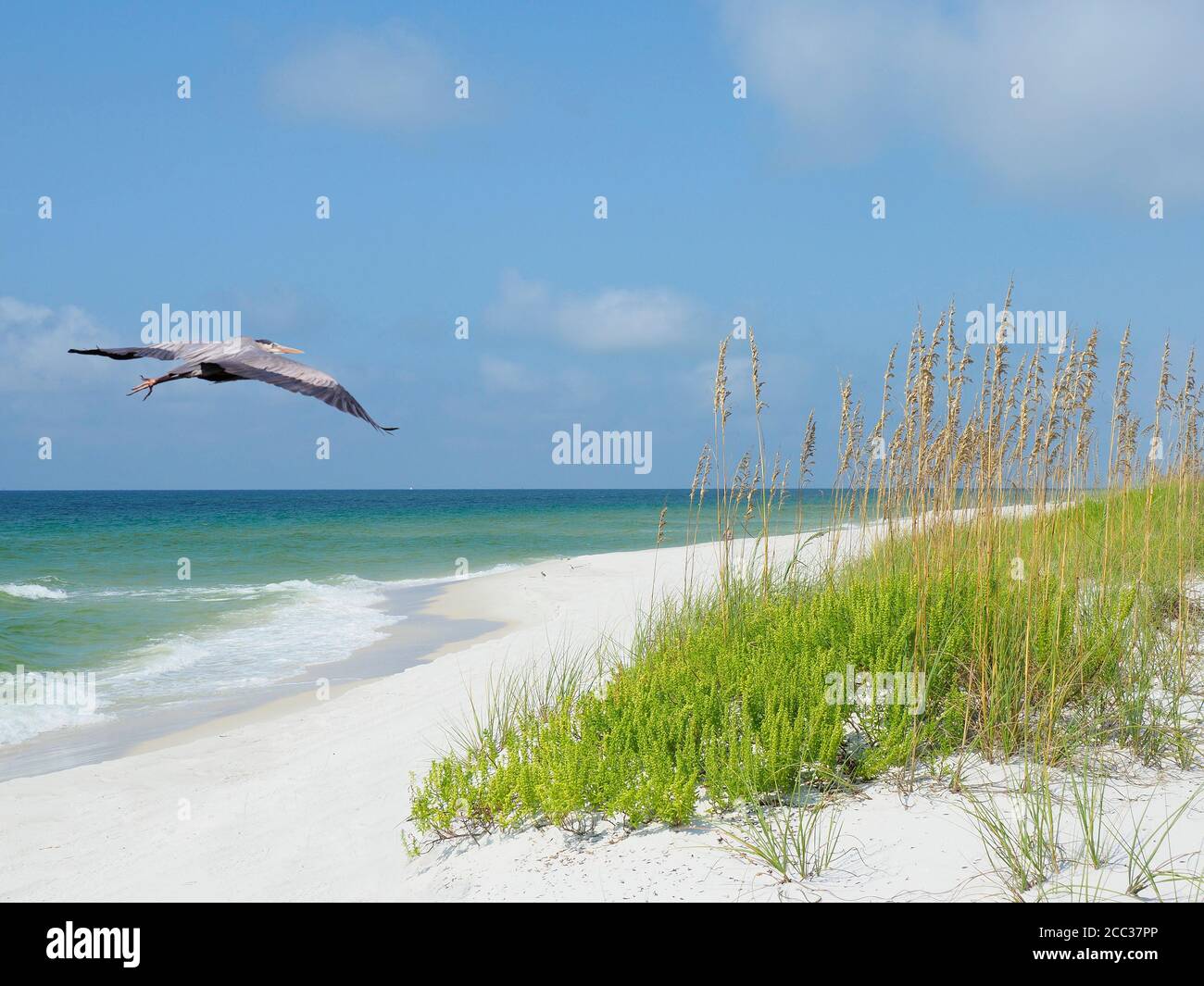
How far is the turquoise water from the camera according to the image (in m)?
11.9

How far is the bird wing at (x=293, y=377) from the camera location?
281 centimetres

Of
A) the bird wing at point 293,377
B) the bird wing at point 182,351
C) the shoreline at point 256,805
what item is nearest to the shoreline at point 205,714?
the shoreline at point 256,805

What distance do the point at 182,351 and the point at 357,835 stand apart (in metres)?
2.85

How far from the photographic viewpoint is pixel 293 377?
296 centimetres

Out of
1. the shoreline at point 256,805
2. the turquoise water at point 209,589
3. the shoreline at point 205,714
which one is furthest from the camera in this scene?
the turquoise water at point 209,589

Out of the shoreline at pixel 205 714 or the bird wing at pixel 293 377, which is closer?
the bird wing at pixel 293 377

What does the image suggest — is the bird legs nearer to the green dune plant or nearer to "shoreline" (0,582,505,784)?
the green dune plant

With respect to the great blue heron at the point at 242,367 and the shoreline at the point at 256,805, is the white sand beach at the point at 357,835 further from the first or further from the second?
the great blue heron at the point at 242,367

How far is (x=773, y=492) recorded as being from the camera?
6.25 m

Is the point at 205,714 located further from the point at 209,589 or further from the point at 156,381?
the point at 209,589
